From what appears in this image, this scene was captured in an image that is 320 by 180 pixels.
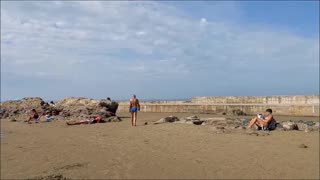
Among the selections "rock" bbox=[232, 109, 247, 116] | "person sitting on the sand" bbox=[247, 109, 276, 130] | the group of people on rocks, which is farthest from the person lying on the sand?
"rock" bbox=[232, 109, 247, 116]

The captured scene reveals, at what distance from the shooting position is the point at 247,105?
Answer: 28.6m

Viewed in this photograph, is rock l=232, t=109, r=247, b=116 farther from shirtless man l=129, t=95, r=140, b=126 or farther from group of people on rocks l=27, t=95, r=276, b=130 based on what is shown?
shirtless man l=129, t=95, r=140, b=126

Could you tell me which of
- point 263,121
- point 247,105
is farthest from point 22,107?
point 263,121

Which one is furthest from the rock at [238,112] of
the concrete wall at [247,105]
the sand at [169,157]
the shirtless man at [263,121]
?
the sand at [169,157]

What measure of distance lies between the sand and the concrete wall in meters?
12.9

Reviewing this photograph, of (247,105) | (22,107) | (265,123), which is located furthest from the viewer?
(247,105)

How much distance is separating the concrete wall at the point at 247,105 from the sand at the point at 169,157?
12.9 meters

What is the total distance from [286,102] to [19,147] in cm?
2053

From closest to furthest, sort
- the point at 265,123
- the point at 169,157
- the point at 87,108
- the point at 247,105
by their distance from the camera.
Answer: the point at 169,157
the point at 265,123
the point at 87,108
the point at 247,105

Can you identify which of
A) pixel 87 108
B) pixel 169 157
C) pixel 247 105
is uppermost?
pixel 247 105

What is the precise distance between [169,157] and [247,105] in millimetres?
20195

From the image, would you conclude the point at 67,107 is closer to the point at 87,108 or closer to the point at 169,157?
the point at 87,108

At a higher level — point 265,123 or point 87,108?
point 87,108

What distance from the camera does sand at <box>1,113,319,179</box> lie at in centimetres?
775
